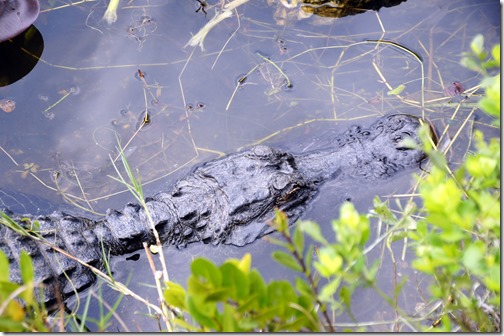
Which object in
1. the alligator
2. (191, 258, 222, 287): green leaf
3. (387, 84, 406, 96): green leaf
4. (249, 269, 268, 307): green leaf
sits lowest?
the alligator

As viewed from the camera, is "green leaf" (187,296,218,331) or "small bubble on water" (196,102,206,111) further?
"small bubble on water" (196,102,206,111)

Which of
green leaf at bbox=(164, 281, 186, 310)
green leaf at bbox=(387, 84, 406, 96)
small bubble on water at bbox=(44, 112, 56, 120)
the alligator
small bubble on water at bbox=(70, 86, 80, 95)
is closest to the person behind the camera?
green leaf at bbox=(164, 281, 186, 310)

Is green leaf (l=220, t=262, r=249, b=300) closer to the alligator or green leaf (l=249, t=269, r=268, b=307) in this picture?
green leaf (l=249, t=269, r=268, b=307)

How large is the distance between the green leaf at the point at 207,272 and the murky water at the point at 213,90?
160 centimetres

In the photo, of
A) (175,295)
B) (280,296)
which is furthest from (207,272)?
(175,295)

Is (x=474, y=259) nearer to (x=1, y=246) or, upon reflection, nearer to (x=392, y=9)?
(x=1, y=246)

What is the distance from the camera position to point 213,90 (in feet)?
11.7

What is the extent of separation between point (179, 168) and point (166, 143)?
0.21m

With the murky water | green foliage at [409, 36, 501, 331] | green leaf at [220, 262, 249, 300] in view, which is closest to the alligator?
the murky water

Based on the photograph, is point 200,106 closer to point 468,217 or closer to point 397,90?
point 397,90

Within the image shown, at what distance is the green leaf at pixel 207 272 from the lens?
1301 mm

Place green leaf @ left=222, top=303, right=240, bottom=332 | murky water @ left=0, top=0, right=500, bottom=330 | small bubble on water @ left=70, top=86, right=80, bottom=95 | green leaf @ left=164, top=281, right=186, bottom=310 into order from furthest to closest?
small bubble on water @ left=70, top=86, right=80, bottom=95, murky water @ left=0, top=0, right=500, bottom=330, green leaf @ left=164, top=281, right=186, bottom=310, green leaf @ left=222, top=303, right=240, bottom=332

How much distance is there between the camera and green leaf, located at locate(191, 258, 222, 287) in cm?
130

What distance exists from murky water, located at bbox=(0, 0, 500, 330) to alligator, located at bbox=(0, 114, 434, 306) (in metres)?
0.11
